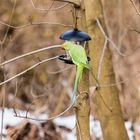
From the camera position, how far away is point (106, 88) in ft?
17.8

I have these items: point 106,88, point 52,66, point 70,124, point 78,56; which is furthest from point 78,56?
point 52,66

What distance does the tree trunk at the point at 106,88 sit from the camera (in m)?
5.30

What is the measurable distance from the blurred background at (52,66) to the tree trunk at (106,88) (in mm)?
1852

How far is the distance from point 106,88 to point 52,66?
3966mm

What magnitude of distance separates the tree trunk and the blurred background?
6.08 ft

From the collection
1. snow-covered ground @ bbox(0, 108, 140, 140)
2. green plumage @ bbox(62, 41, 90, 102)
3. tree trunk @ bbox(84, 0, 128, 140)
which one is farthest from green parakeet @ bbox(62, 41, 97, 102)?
snow-covered ground @ bbox(0, 108, 140, 140)

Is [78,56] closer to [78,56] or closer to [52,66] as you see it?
[78,56]

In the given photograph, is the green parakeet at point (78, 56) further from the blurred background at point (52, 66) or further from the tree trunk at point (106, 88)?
the blurred background at point (52, 66)

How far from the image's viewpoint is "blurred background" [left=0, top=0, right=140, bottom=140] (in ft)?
25.0

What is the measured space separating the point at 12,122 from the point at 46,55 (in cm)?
191

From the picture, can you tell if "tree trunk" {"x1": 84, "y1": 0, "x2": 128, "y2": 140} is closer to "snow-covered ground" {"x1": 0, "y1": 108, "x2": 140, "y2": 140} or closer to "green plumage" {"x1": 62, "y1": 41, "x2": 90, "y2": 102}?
"snow-covered ground" {"x1": 0, "y1": 108, "x2": 140, "y2": 140}

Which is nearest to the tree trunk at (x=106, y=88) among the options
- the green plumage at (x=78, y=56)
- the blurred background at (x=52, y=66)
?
the blurred background at (x=52, y=66)

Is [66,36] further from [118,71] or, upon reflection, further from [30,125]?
[118,71]

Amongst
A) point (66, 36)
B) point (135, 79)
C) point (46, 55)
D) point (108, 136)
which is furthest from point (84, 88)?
point (46, 55)
